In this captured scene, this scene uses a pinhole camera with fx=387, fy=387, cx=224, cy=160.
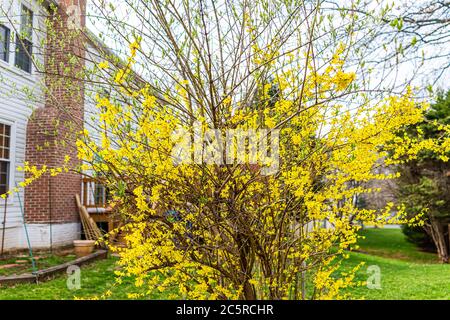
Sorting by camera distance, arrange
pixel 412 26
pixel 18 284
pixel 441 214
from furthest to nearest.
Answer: pixel 441 214 < pixel 412 26 < pixel 18 284

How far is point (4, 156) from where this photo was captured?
25.4 ft

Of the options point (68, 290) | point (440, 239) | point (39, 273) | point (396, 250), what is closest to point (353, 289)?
point (68, 290)

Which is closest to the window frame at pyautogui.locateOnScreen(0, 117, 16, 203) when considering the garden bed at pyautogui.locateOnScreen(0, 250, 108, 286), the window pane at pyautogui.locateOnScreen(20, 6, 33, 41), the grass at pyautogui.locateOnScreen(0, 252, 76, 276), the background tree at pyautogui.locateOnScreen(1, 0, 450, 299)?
the grass at pyautogui.locateOnScreen(0, 252, 76, 276)

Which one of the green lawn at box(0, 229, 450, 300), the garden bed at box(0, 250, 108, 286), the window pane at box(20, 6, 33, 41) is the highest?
the window pane at box(20, 6, 33, 41)

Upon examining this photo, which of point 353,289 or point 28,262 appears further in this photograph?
point 28,262

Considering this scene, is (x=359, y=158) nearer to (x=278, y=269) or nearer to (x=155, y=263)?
(x=278, y=269)

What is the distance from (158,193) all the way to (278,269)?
1.00 metres

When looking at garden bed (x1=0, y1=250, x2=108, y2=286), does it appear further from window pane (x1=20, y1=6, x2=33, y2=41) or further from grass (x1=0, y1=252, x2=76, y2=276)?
window pane (x1=20, y1=6, x2=33, y2=41)

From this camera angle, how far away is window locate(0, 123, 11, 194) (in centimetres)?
768

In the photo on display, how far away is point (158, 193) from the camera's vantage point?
86.9 inches

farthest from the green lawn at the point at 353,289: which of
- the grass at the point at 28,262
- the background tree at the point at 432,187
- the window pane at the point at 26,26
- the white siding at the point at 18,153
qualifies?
the background tree at the point at 432,187

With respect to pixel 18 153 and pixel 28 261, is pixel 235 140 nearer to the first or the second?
pixel 28 261

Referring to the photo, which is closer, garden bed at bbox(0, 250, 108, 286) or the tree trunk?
garden bed at bbox(0, 250, 108, 286)
